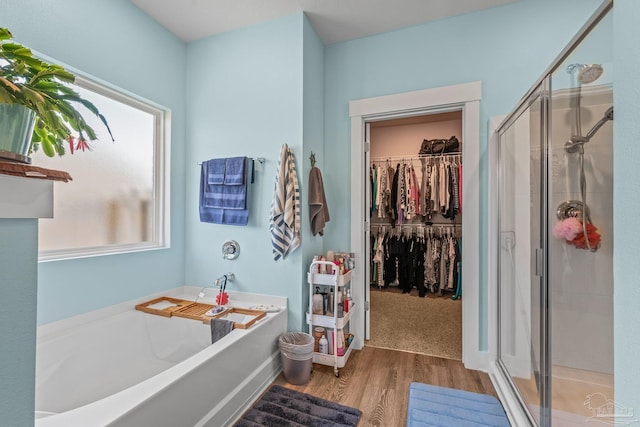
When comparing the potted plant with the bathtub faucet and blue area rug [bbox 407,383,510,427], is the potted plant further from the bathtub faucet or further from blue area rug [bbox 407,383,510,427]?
blue area rug [bbox 407,383,510,427]

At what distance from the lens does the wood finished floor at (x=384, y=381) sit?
1.71 m

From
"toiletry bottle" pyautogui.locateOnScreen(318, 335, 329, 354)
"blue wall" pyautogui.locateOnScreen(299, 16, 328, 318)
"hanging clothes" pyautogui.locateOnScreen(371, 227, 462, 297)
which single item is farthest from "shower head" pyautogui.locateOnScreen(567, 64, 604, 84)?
"hanging clothes" pyautogui.locateOnScreen(371, 227, 462, 297)

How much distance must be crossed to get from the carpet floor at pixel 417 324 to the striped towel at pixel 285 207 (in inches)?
50.9

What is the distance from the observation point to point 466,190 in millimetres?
2217

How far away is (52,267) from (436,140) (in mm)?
4362

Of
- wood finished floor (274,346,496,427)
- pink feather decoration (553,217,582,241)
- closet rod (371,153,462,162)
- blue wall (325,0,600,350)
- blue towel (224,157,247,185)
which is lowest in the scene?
wood finished floor (274,346,496,427)

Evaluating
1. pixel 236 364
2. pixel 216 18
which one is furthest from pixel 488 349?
pixel 216 18

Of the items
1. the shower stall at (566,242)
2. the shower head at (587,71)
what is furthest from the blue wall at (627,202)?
the shower head at (587,71)

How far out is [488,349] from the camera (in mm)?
A: 2123

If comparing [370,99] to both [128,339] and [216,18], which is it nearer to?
[216,18]

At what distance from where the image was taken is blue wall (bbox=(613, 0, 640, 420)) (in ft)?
2.03

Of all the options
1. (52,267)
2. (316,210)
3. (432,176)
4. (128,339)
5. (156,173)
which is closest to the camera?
(52,267)

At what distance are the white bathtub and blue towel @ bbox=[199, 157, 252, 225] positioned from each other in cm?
66

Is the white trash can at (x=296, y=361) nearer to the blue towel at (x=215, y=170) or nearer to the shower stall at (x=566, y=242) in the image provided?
the shower stall at (x=566, y=242)
